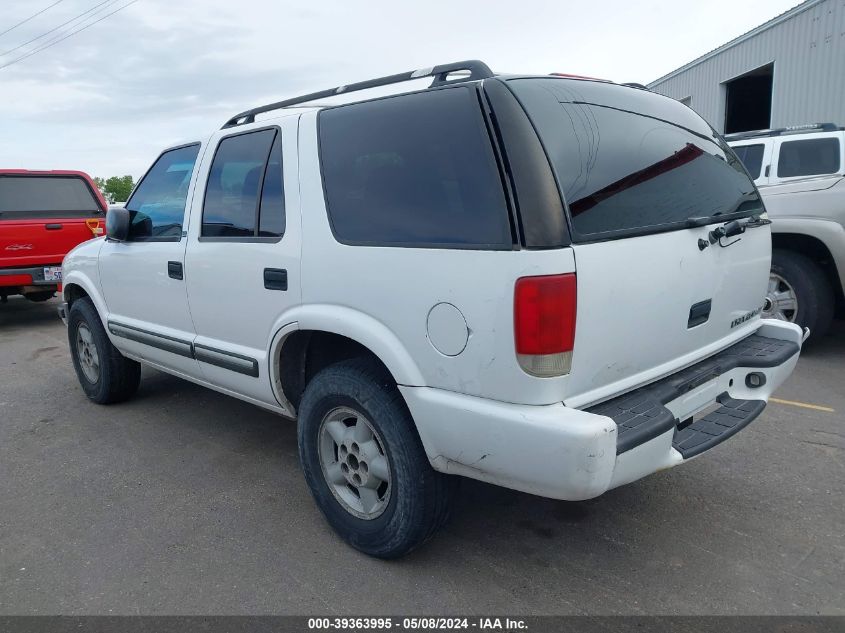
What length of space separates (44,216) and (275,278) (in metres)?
7.04

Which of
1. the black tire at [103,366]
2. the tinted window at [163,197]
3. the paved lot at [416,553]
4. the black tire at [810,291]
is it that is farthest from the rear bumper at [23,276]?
the black tire at [810,291]

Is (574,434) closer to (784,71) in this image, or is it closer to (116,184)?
(784,71)

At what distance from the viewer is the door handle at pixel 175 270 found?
373cm

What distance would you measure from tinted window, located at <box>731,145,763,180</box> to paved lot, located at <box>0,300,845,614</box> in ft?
13.1

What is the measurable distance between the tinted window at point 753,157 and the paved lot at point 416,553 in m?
3.98

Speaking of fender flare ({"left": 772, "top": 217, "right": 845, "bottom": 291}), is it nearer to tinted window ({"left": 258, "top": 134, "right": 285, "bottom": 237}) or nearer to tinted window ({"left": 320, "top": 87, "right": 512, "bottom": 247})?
tinted window ({"left": 320, "top": 87, "right": 512, "bottom": 247})

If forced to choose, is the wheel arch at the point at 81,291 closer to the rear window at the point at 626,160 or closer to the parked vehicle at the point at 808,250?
the rear window at the point at 626,160

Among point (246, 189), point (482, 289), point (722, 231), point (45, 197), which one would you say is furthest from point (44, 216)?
point (722, 231)

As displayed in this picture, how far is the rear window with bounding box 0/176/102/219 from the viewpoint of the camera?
843 centimetres

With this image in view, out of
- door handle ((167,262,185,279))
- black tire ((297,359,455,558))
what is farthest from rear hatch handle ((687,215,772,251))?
door handle ((167,262,185,279))

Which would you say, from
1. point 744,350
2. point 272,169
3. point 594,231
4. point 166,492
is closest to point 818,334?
point 744,350

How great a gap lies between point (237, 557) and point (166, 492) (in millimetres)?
868

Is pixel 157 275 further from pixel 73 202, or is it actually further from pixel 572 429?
pixel 73 202

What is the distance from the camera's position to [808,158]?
725 centimetres
